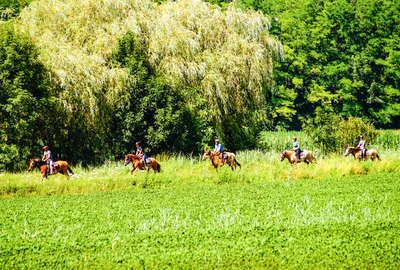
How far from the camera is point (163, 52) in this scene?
26594mm

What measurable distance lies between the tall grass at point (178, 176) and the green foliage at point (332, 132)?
18.4 ft

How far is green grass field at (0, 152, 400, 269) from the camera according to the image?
875 cm

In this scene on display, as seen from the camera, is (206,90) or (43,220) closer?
(43,220)

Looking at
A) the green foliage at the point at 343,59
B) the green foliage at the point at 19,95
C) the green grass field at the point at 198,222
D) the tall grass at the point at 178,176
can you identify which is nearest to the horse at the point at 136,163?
the tall grass at the point at 178,176

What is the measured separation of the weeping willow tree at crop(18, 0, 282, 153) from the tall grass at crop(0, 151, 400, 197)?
3.88 metres

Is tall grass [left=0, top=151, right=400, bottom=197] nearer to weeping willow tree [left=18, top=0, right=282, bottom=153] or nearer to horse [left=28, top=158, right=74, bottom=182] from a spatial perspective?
horse [left=28, top=158, right=74, bottom=182]

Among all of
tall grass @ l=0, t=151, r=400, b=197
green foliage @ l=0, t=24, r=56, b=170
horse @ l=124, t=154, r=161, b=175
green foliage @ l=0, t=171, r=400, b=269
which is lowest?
tall grass @ l=0, t=151, r=400, b=197

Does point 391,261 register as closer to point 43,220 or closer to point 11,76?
point 43,220

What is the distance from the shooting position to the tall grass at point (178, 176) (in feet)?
58.9

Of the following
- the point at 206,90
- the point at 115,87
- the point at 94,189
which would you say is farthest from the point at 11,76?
the point at 206,90

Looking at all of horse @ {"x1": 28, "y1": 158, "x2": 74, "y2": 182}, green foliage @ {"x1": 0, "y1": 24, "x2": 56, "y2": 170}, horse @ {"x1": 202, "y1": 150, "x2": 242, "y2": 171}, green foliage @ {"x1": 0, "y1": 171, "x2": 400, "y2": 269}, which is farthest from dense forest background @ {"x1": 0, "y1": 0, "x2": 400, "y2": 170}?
green foliage @ {"x1": 0, "y1": 171, "x2": 400, "y2": 269}

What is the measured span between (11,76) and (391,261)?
62.3ft

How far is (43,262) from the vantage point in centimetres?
862

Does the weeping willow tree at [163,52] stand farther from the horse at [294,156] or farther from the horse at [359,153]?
the horse at [359,153]
